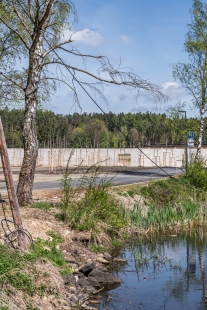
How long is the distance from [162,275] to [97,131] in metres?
81.0

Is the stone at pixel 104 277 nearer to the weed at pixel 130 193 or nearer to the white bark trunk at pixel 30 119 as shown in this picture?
the white bark trunk at pixel 30 119

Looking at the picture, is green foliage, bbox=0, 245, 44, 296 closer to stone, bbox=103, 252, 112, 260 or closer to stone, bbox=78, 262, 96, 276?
stone, bbox=78, 262, 96, 276

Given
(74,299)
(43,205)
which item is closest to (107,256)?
(43,205)

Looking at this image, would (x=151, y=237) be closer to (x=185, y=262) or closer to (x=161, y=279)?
(x=185, y=262)

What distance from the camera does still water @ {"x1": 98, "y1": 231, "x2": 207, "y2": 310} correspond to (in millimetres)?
10141

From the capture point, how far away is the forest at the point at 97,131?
38312 millimetres

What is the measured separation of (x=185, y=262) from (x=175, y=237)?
345 centimetres

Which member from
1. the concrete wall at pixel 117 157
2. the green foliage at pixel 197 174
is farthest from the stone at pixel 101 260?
the concrete wall at pixel 117 157

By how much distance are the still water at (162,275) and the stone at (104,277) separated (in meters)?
0.22

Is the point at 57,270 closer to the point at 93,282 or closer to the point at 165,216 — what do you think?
the point at 93,282

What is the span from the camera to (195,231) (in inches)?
709

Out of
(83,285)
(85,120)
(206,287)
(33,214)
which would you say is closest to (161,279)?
(206,287)

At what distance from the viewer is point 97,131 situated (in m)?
92.8

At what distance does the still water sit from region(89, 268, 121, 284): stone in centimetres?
22
